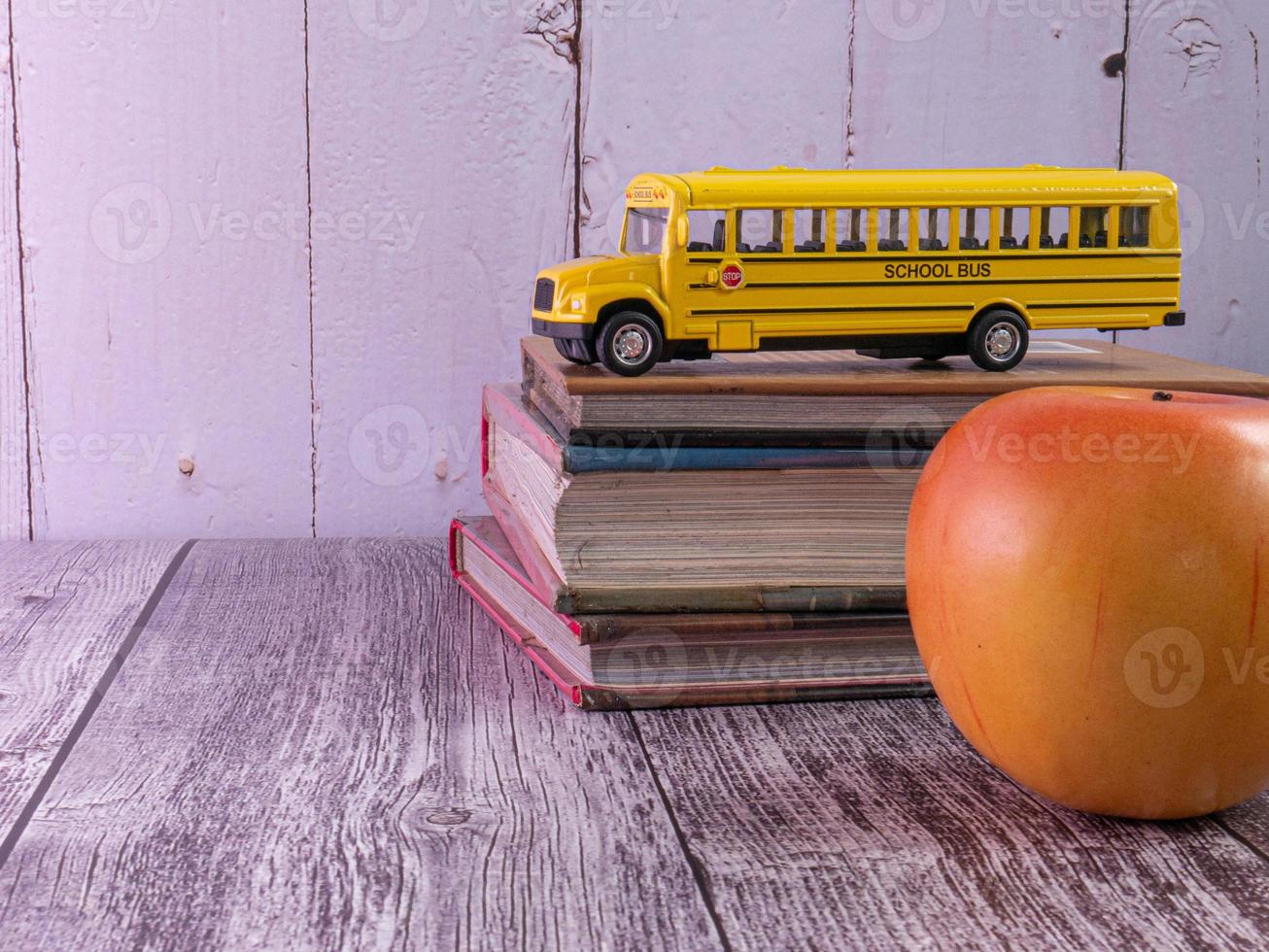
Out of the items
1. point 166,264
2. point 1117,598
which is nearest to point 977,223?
point 1117,598

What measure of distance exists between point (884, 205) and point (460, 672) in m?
0.44

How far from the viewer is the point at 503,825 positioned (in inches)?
27.1

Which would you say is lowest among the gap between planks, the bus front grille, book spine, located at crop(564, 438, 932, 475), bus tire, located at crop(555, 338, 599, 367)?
the gap between planks

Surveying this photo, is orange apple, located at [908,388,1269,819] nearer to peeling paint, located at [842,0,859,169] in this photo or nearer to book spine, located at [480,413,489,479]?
book spine, located at [480,413,489,479]

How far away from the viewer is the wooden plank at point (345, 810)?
1.94ft

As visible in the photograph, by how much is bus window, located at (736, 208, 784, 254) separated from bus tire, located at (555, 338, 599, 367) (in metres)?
0.12

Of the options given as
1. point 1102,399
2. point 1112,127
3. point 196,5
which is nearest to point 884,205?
point 1102,399

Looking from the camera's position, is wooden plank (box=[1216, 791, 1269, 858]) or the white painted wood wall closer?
wooden plank (box=[1216, 791, 1269, 858])

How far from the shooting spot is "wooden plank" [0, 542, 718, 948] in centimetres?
59

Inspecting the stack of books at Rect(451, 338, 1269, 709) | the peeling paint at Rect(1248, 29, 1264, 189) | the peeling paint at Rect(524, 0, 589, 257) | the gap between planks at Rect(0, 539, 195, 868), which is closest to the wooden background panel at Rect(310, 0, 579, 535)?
the peeling paint at Rect(524, 0, 589, 257)

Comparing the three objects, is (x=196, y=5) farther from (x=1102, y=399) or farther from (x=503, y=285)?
(x=1102, y=399)

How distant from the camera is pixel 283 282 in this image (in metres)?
1.31

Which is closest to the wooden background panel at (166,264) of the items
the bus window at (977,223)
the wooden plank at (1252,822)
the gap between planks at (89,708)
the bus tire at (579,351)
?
the gap between planks at (89,708)

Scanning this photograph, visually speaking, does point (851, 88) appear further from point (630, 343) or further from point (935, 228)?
point (630, 343)
